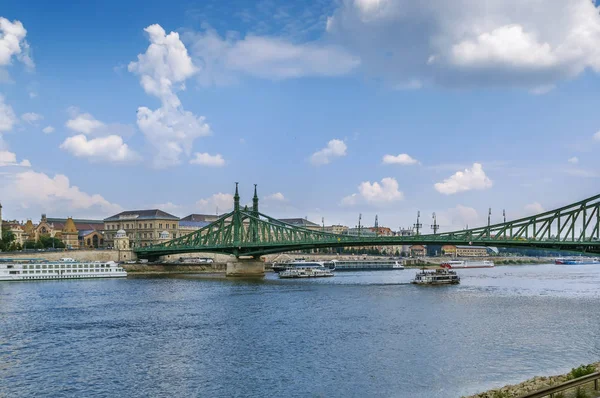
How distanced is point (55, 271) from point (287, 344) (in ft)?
221

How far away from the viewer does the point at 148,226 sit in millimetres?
174750

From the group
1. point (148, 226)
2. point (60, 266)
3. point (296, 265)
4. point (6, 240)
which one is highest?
point (148, 226)

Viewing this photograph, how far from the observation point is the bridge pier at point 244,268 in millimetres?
107625

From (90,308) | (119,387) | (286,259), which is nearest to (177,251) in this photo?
(286,259)

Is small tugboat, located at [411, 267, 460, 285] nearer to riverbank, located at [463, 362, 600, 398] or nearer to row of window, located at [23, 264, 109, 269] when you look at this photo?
row of window, located at [23, 264, 109, 269]

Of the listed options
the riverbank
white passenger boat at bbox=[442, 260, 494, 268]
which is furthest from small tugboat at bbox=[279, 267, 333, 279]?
the riverbank

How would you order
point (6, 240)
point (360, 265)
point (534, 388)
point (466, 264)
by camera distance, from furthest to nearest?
point (466, 264)
point (360, 265)
point (6, 240)
point (534, 388)

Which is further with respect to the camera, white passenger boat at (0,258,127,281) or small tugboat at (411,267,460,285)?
white passenger boat at (0,258,127,281)

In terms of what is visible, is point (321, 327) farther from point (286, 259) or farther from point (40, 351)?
point (286, 259)

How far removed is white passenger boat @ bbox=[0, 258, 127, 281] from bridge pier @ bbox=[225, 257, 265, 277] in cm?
1737

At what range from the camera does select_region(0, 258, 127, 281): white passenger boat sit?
91287mm

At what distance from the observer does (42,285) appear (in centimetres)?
8306

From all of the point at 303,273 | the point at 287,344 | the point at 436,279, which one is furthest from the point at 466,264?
the point at 287,344

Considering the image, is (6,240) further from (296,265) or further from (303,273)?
(303,273)
